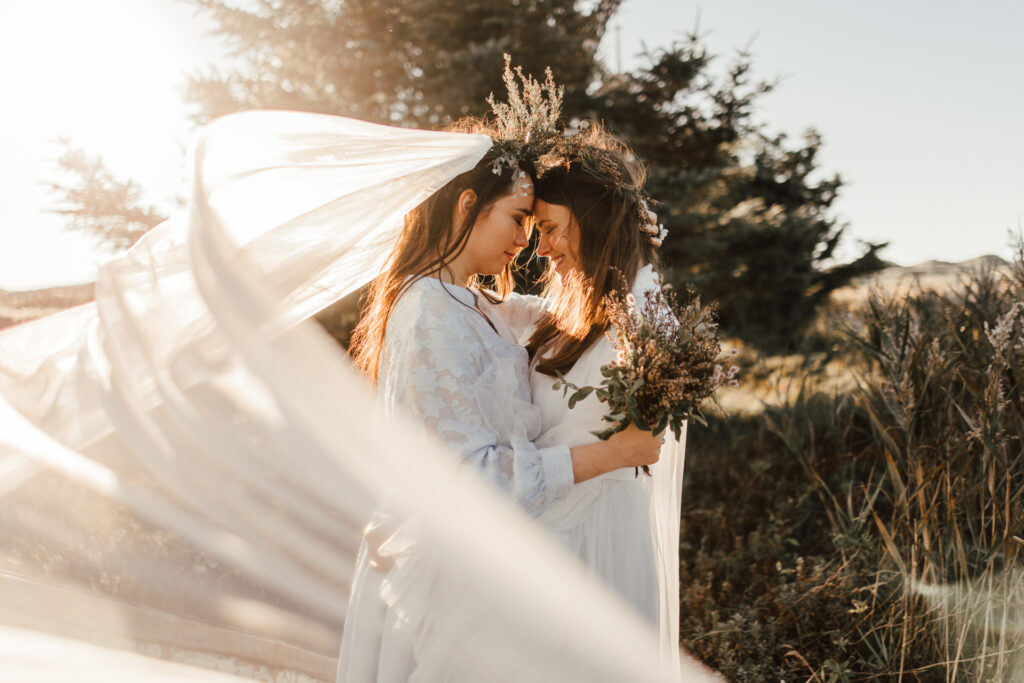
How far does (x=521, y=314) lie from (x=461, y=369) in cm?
97

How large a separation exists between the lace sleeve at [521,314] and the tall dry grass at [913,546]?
66.2 inches

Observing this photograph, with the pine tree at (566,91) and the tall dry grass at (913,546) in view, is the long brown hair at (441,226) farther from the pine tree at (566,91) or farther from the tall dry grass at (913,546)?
the pine tree at (566,91)

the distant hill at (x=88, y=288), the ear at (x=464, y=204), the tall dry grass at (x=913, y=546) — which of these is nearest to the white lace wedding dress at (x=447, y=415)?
the ear at (x=464, y=204)

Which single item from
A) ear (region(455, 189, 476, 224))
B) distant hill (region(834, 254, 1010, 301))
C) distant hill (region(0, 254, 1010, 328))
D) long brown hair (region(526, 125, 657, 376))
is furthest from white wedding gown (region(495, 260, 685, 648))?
distant hill (region(834, 254, 1010, 301))

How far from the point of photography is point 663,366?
165 centimetres

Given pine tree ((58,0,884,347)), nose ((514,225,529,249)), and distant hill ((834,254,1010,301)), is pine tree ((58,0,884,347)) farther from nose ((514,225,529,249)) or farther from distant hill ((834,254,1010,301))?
nose ((514,225,529,249))

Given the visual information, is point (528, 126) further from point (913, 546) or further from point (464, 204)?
point (913, 546)

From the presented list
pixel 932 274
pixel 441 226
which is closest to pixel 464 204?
pixel 441 226

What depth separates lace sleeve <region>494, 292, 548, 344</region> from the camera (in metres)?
2.83

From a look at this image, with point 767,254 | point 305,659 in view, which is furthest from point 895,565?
point 767,254

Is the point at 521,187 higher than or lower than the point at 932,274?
higher

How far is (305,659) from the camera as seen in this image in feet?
13.6

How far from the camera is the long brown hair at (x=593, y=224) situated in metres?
2.41

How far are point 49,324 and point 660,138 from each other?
22.9ft
